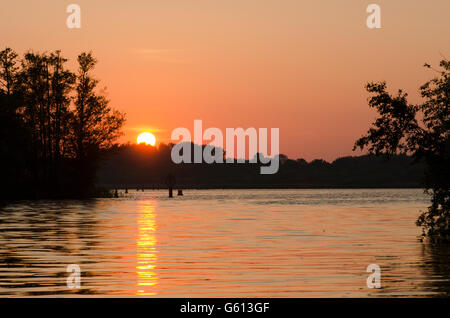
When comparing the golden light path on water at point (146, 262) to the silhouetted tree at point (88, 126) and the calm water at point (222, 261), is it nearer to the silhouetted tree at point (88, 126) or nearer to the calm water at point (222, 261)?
the calm water at point (222, 261)

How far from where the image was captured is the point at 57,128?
129250mm

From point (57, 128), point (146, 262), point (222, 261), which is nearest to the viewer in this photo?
point (146, 262)

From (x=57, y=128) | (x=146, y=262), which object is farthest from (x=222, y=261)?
(x=57, y=128)

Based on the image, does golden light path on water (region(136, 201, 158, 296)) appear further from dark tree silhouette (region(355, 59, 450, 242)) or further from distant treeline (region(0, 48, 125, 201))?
distant treeline (region(0, 48, 125, 201))

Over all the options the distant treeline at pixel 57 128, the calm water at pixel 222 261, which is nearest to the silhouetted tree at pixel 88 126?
the distant treeline at pixel 57 128

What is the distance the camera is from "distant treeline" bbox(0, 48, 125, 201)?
12406cm

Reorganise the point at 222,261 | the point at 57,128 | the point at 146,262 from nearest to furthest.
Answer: the point at 146,262, the point at 222,261, the point at 57,128

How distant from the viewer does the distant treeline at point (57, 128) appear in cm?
12406

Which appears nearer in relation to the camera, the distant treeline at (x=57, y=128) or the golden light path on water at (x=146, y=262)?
the golden light path on water at (x=146, y=262)

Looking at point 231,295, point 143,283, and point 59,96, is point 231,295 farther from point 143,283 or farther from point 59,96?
point 59,96

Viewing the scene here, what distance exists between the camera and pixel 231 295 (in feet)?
71.8

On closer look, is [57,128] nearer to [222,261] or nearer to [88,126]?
[88,126]

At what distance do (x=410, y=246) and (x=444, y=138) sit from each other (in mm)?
6680
